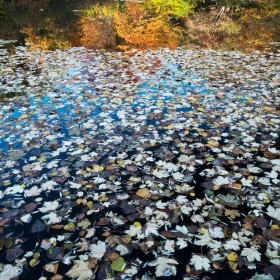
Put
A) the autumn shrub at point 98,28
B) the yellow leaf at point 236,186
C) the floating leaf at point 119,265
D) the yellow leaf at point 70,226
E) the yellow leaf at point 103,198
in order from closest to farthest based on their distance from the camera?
1. the floating leaf at point 119,265
2. the yellow leaf at point 70,226
3. the yellow leaf at point 103,198
4. the yellow leaf at point 236,186
5. the autumn shrub at point 98,28

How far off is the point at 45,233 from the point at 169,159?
8.96 feet

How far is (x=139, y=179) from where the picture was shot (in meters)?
4.74

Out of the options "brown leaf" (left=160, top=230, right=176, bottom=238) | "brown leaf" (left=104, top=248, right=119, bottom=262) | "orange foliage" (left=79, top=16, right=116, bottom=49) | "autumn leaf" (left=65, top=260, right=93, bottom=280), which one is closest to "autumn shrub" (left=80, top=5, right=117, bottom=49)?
"orange foliage" (left=79, top=16, right=116, bottom=49)

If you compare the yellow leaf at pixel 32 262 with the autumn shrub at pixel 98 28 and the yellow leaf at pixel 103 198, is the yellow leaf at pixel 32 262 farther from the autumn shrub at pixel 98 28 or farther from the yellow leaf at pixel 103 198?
the autumn shrub at pixel 98 28

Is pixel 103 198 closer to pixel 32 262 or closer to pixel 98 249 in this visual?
pixel 98 249

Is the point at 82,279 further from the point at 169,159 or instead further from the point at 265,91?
the point at 265,91

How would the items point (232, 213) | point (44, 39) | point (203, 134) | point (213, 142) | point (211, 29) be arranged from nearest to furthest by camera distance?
point (232, 213) → point (213, 142) → point (203, 134) → point (44, 39) → point (211, 29)

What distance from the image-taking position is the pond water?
3428mm

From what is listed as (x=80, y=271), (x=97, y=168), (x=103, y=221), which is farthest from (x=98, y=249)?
(x=97, y=168)

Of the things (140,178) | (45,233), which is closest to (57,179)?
(45,233)

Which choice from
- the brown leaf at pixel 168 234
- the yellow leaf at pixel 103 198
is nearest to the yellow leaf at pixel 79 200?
the yellow leaf at pixel 103 198

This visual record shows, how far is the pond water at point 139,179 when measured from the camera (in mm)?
3428

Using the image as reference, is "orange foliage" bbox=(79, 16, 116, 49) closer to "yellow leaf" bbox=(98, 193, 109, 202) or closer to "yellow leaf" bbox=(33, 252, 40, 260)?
"yellow leaf" bbox=(98, 193, 109, 202)

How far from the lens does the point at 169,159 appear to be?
17.3 feet
